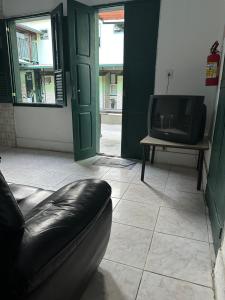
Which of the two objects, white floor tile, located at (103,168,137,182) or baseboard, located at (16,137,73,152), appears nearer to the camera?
white floor tile, located at (103,168,137,182)

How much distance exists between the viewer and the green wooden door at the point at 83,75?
2.90m

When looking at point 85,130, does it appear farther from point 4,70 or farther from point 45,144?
point 4,70

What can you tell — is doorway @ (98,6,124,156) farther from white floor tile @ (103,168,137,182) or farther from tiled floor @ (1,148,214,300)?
tiled floor @ (1,148,214,300)

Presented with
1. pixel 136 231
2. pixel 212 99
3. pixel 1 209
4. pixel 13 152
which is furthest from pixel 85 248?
pixel 13 152

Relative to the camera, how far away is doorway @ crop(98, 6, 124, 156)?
228 inches

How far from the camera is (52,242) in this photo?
2.31 feet

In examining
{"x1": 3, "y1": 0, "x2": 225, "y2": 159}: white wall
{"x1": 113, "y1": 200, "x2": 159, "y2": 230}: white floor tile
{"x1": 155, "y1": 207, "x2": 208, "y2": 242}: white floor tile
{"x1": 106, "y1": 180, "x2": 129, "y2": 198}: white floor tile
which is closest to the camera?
{"x1": 155, "y1": 207, "x2": 208, "y2": 242}: white floor tile

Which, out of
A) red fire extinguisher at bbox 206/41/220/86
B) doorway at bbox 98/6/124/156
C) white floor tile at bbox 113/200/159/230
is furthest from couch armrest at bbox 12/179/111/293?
doorway at bbox 98/6/124/156

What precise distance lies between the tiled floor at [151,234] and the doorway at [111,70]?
2.13m

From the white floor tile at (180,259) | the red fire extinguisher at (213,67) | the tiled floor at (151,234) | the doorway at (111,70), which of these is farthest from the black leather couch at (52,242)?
the doorway at (111,70)

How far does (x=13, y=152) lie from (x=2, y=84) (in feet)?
4.03

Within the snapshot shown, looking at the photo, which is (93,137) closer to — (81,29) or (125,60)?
(125,60)

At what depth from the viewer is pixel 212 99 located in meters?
2.75

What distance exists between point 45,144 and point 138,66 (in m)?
2.10
